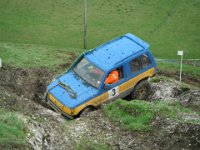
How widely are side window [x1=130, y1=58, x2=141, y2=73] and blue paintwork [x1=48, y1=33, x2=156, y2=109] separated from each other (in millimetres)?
121

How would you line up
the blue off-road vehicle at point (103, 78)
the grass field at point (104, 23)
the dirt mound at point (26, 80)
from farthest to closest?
1. the grass field at point (104, 23)
2. the dirt mound at point (26, 80)
3. the blue off-road vehicle at point (103, 78)

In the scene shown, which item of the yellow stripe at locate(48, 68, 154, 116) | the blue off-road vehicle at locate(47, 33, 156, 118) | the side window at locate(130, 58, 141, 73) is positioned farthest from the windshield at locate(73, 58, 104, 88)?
the side window at locate(130, 58, 141, 73)

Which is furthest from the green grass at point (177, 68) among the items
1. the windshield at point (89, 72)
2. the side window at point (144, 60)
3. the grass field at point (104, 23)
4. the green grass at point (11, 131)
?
the green grass at point (11, 131)

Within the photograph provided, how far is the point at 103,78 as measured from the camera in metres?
13.0

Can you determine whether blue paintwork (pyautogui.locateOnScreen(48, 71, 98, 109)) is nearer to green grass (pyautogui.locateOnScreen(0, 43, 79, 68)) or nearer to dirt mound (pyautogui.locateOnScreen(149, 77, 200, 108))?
dirt mound (pyautogui.locateOnScreen(149, 77, 200, 108))

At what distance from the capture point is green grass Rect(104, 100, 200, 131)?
436 inches

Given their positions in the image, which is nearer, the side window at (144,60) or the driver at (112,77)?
the driver at (112,77)

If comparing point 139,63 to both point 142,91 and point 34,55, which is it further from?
point 34,55

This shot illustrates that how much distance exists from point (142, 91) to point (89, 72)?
2108mm

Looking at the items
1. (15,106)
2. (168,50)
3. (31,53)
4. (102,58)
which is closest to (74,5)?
(168,50)

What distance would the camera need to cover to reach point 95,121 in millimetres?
11430

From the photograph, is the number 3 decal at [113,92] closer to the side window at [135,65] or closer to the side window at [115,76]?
the side window at [115,76]

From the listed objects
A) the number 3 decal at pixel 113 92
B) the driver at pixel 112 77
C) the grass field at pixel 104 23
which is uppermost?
the driver at pixel 112 77

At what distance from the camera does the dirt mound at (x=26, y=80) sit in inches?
558
